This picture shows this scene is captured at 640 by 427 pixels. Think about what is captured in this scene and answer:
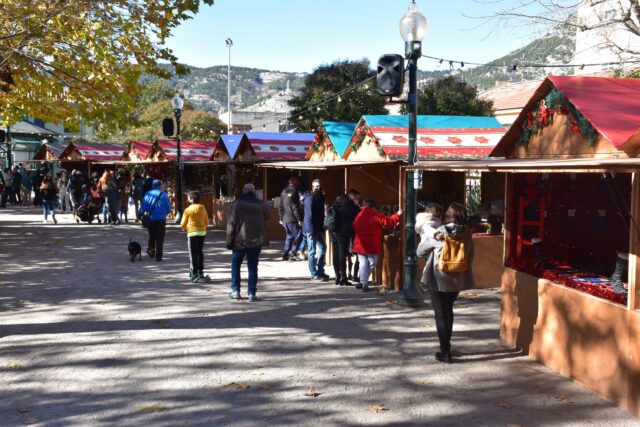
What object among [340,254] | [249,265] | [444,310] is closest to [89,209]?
[340,254]

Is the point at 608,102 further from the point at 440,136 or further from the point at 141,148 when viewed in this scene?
the point at 141,148

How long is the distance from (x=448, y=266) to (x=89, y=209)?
19.5 meters

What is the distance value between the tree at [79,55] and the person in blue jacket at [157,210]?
2666mm

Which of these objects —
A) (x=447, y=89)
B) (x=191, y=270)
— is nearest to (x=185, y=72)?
(x=191, y=270)

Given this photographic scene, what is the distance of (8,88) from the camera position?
1709cm

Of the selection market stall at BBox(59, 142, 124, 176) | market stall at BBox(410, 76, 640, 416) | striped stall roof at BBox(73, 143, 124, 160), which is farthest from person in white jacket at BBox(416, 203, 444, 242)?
striped stall roof at BBox(73, 143, 124, 160)

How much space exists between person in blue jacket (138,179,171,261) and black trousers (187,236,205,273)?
2.57 meters

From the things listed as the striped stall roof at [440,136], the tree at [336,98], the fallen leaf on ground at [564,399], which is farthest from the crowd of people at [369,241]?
the tree at [336,98]

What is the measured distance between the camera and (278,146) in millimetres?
20859

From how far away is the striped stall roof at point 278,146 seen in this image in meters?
20.4

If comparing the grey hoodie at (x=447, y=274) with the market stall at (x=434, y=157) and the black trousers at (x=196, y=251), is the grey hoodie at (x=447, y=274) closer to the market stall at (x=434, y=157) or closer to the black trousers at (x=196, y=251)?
the market stall at (x=434, y=157)

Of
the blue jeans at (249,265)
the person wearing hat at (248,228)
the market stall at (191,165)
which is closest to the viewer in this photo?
the person wearing hat at (248,228)

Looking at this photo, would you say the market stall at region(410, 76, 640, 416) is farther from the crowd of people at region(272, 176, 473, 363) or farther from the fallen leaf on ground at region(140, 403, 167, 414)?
the fallen leaf on ground at region(140, 403, 167, 414)

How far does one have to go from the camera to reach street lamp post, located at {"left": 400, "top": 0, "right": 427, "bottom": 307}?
1005 cm
